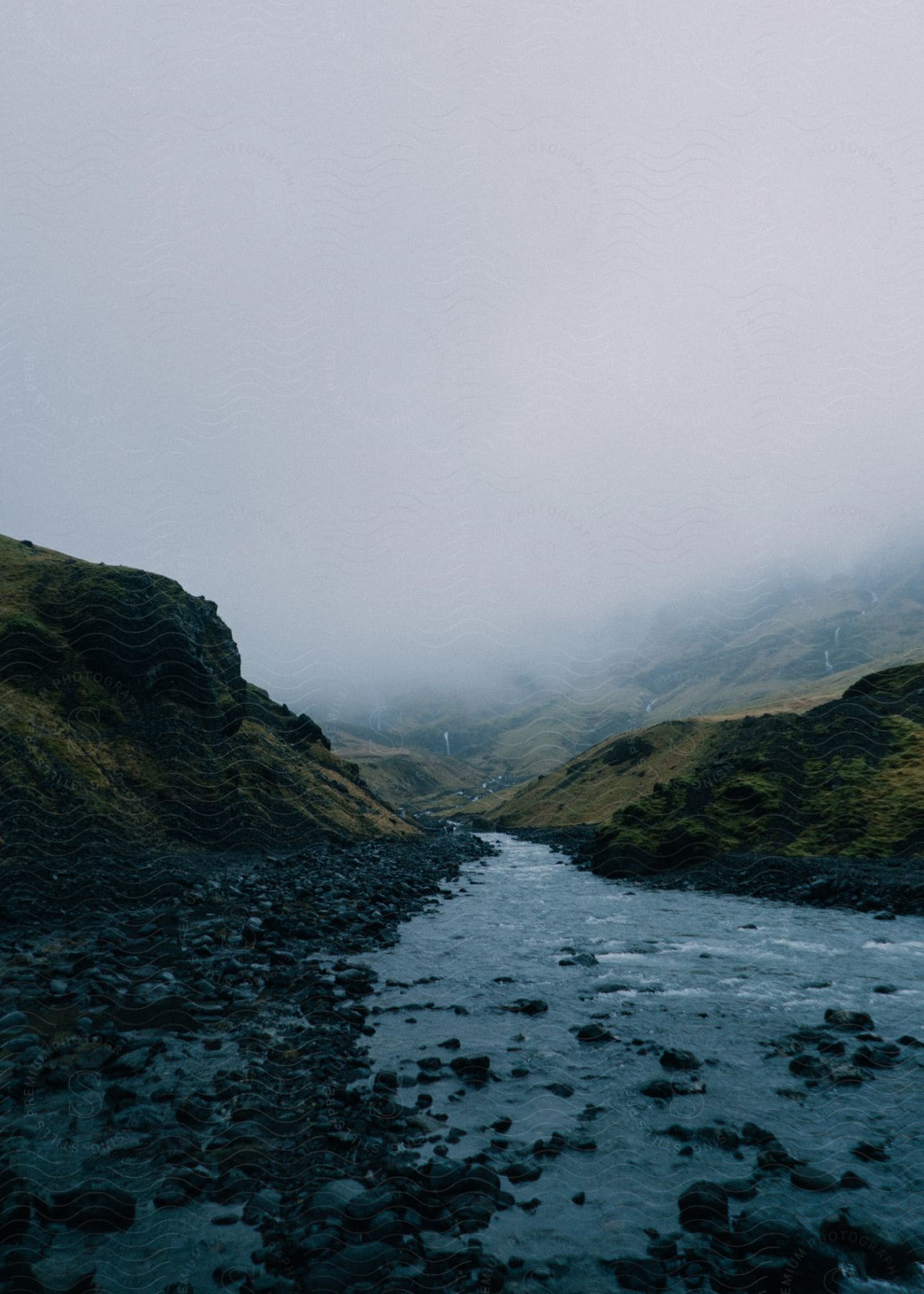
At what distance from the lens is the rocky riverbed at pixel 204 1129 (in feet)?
25.2

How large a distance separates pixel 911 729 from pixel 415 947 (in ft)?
162

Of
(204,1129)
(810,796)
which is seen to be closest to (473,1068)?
(204,1129)

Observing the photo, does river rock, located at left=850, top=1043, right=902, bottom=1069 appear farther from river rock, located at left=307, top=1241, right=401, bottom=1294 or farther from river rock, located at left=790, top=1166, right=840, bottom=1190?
river rock, located at left=307, top=1241, right=401, bottom=1294

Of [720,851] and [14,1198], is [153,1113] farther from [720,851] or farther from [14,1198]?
[720,851]

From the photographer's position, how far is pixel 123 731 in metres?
47.0

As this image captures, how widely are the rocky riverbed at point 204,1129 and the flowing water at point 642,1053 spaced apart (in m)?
1.15

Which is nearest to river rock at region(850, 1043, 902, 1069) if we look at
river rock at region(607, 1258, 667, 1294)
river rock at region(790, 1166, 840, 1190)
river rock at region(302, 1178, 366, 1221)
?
river rock at region(790, 1166, 840, 1190)

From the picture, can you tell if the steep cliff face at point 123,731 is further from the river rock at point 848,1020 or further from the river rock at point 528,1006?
the river rock at point 848,1020

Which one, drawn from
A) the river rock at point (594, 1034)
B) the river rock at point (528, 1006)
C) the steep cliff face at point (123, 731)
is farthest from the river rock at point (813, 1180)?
the steep cliff face at point (123, 731)

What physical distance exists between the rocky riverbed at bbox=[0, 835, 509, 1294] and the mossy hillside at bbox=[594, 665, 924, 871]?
118ft

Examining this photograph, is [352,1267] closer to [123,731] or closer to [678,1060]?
[678,1060]

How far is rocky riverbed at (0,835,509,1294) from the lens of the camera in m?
7.69

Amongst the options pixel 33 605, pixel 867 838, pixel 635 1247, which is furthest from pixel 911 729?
pixel 33 605

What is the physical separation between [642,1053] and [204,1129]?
1013cm
